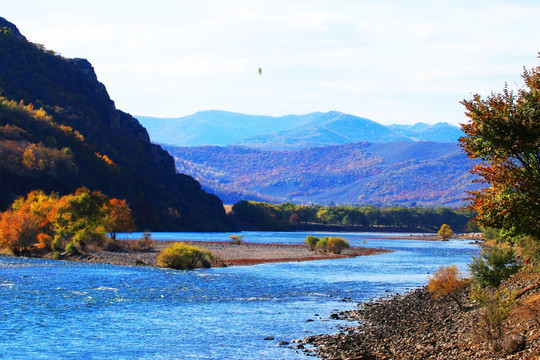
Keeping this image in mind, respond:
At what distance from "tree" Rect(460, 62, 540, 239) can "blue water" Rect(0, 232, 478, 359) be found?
12514 mm

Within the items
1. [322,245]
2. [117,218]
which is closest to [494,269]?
[322,245]

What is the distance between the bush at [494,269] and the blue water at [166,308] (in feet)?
35.9

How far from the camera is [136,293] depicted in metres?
52.2

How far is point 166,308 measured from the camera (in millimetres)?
45438

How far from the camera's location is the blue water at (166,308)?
106ft

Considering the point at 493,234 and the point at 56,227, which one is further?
the point at 493,234

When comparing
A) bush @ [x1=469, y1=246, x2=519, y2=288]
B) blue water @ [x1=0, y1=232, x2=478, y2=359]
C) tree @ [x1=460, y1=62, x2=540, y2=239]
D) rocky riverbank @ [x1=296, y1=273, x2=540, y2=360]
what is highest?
tree @ [x1=460, y1=62, x2=540, y2=239]

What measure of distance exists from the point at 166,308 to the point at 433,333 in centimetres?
2161

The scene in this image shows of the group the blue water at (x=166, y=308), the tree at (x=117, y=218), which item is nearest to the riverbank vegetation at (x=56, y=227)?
the tree at (x=117, y=218)

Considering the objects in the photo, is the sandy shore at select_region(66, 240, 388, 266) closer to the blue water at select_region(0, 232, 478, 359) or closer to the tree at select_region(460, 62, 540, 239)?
the blue water at select_region(0, 232, 478, 359)

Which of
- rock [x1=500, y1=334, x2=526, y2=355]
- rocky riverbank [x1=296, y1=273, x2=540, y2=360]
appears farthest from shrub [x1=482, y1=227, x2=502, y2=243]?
rock [x1=500, y1=334, x2=526, y2=355]

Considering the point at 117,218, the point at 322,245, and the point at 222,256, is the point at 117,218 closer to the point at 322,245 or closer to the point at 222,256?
the point at 222,256

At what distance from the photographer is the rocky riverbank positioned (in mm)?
24750

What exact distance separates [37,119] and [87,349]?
18017 centimetres
